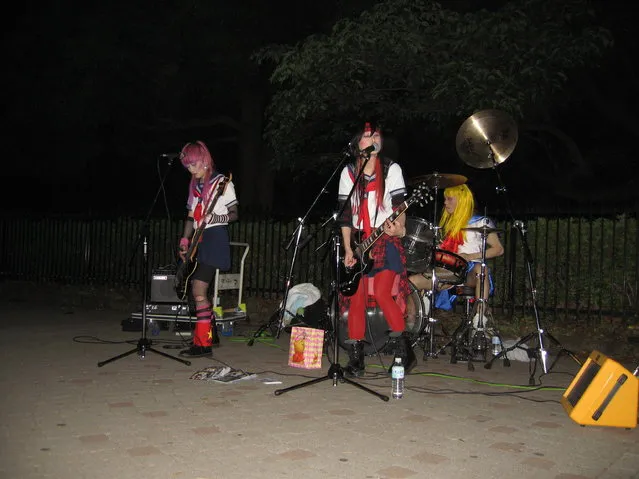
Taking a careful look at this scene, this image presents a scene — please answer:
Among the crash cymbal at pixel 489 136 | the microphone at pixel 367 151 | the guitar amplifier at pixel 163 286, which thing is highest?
the crash cymbal at pixel 489 136

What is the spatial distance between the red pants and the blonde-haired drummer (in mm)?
1507

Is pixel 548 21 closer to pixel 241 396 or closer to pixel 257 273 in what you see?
pixel 257 273

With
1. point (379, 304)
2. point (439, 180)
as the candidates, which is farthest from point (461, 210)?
point (379, 304)

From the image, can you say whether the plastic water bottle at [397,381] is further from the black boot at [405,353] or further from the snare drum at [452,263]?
the snare drum at [452,263]

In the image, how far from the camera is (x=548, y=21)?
9898 millimetres

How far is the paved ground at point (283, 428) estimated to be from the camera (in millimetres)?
3434

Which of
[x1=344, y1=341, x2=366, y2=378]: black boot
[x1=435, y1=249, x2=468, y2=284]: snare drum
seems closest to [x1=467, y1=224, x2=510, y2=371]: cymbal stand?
[x1=435, y1=249, x2=468, y2=284]: snare drum

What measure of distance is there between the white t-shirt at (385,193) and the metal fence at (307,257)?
514mm

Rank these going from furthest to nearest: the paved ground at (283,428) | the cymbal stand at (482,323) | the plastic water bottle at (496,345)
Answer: the plastic water bottle at (496,345), the cymbal stand at (482,323), the paved ground at (283,428)

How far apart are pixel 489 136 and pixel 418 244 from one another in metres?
1.35

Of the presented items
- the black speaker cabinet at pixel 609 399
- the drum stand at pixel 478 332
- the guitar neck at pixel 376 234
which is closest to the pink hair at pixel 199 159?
the guitar neck at pixel 376 234

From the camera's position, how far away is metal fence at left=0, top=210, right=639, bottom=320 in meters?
7.54

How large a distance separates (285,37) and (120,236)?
5.79 m

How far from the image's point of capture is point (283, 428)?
163 inches
